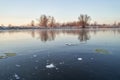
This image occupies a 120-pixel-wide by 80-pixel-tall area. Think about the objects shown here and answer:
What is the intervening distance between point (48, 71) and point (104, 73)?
8.90ft

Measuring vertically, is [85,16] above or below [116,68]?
above

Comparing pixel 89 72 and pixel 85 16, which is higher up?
pixel 85 16

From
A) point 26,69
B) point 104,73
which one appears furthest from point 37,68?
point 104,73

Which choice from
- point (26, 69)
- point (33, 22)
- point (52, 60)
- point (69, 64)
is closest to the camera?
point (26, 69)

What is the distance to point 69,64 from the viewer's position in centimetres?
984

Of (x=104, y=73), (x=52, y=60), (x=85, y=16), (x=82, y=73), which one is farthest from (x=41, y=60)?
(x=85, y=16)

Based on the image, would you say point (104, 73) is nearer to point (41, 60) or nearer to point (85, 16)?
point (41, 60)

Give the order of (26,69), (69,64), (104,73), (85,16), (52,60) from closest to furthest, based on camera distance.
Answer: (104,73)
(26,69)
(69,64)
(52,60)
(85,16)

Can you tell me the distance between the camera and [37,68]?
9094mm

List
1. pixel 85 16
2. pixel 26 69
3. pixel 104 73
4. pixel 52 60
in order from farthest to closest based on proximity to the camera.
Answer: pixel 85 16 → pixel 52 60 → pixel 26 69 → pixel 104 73

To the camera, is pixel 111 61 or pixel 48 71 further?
pixel 111 61

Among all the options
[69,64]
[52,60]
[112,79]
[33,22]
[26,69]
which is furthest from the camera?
[33,22]

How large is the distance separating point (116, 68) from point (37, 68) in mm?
4147

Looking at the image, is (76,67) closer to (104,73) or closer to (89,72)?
(89,72)
